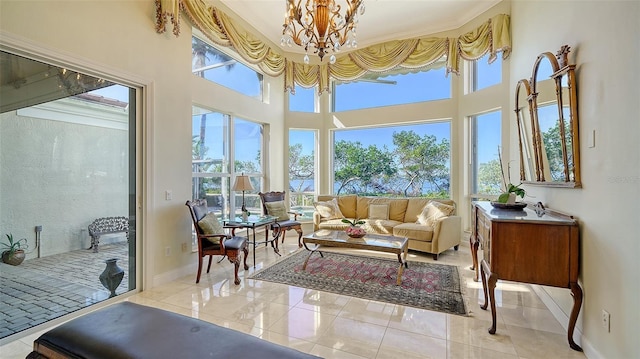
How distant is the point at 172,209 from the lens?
11.2 feet

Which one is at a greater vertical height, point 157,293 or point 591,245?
point 591,245

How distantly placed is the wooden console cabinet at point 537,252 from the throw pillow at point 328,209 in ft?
10.5

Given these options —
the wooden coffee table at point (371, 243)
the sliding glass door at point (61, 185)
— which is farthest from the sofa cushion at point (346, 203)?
the sliding glass door at point (61, 185)

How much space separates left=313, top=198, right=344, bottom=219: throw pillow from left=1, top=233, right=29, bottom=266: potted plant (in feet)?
12.8

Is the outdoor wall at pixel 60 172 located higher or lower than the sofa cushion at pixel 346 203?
higher

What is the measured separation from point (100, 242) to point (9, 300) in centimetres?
73

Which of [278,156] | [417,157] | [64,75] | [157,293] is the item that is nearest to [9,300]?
[157,293]

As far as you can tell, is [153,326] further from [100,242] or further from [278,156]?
[278,156]

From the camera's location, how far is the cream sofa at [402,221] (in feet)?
13.9

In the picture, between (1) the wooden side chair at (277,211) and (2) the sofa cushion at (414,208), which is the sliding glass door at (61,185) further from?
(2) the sofa cushion at (414,208)

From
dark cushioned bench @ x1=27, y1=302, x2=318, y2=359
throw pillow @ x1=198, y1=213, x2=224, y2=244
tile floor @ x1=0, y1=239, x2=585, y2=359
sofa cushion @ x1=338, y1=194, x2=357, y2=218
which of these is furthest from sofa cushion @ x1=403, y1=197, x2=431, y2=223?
dark cushioned bench @ x1=27, y1=302, x2=318, y2=359

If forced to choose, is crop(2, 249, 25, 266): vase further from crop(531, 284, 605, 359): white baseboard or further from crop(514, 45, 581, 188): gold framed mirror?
crop(514, 45, 581, 188): gold framed mirror

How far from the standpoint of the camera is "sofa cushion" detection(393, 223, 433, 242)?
4.25 m

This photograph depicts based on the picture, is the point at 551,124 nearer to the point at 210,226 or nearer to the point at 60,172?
the point at 210,226
